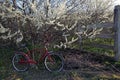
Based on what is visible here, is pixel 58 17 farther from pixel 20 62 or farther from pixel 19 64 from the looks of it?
pixel 19 64

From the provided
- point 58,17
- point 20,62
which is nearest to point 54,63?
point 20,62

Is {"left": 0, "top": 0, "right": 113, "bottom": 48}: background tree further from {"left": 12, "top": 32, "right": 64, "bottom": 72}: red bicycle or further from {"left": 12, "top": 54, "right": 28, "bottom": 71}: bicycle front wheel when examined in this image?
{"left": 12, "top": 54, "right": 28, "bottom": 71}: bicycle front wheel

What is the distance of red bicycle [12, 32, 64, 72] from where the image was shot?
22.9ft

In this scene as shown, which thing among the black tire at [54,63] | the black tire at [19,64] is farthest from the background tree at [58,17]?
the black tire at [19,64]

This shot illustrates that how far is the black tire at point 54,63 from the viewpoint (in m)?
6.94

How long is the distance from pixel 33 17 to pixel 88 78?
6.77 ft

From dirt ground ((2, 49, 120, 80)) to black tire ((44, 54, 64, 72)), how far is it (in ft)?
0.43

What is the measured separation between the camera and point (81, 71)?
6.91m

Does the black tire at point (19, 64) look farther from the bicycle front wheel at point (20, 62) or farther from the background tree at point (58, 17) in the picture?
the background tree at point (58, 17)

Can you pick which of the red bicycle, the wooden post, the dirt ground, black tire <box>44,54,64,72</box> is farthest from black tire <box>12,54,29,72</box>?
the wooden post

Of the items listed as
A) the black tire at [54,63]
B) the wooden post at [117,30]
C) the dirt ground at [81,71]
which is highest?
the wooden post at [117,30]

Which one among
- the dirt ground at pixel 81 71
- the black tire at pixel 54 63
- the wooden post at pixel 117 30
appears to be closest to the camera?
the dirt ground at pixel 81 71

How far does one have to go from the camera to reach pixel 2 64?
743 centimetres

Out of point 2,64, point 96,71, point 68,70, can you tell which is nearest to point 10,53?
point 2,64
